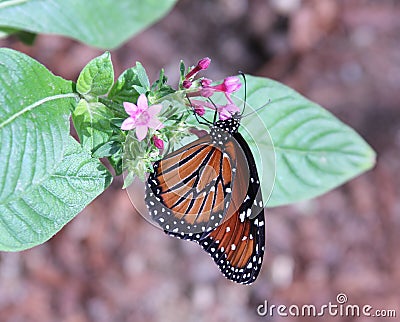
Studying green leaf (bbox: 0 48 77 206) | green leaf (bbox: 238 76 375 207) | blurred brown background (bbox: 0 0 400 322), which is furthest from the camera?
blurred brown background (bbox: 0 0 400 322)

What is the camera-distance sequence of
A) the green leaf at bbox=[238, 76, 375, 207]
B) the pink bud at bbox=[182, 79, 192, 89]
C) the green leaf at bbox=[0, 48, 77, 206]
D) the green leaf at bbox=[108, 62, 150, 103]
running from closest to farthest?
the green leaf at bbox=[0, 48, 77, 206], the pink bud at bbox=[182, 79, 192, 89], the green leaf at bbox=[108, 62, 150, 103], the green leaf at bbox=[238, 76, 375, 207]

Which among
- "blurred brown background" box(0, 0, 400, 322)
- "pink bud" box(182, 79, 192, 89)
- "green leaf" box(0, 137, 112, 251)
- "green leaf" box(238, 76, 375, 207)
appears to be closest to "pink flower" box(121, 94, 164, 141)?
"pink bud" box(182, 79, 192, 89)

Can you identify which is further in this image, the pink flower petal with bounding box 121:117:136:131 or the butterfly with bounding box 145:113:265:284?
the butterfly with bounding box 145:113:265:284

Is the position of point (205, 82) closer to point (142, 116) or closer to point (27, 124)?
point (142, 116)

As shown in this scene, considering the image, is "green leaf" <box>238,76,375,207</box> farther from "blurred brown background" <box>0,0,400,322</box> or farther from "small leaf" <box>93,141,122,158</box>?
"blurred brown background" <box>0,0,400,322</box>

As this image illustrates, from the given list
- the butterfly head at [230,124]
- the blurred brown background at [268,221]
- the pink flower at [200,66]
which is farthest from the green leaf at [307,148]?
the blurred brown background at [268,221]

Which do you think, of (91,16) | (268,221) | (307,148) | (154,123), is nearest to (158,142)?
(154,123)

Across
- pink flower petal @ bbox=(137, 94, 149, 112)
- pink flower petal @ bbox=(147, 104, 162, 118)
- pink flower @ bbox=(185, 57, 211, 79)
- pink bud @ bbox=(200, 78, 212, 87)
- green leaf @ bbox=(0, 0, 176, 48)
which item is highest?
green leaf @ bbox=(0, 0, 176, 48)
